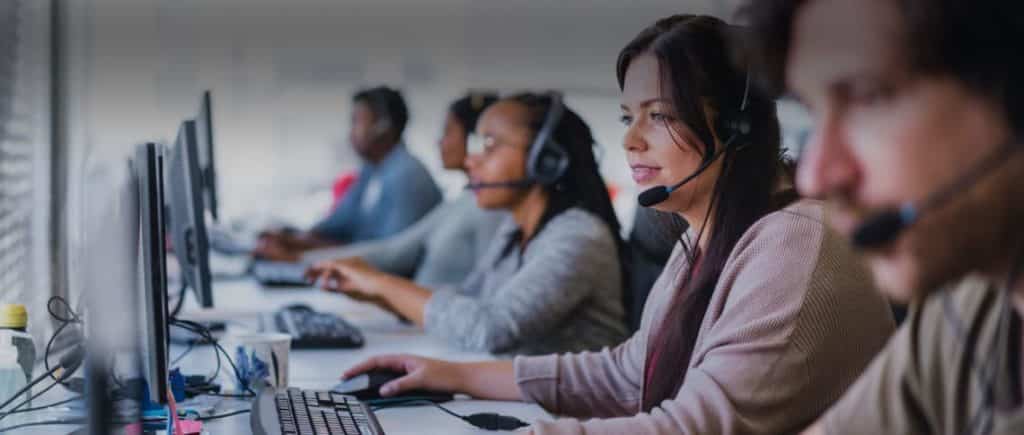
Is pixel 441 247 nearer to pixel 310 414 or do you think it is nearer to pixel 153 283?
pixel 310 414

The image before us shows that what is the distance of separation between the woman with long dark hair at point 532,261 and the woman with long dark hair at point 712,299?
0.39 m

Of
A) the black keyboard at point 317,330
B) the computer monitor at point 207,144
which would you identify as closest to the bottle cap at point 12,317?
the computer monitor at point 207,144

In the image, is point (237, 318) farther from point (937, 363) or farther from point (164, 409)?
point (937, 363)

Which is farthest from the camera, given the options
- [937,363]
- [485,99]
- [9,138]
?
[485,99]

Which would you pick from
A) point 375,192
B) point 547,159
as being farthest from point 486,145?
point 375,192

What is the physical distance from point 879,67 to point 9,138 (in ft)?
6.20

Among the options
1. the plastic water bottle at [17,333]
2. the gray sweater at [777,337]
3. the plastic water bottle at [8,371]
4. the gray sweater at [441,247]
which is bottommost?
the gray sweater at [441,247]

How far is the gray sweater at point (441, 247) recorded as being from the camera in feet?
10.5

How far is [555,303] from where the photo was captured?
2066 millimetres

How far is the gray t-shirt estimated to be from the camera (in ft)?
2.58

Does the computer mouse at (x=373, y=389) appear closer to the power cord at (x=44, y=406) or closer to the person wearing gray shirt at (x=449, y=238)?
the power cord at (x=44, y=406)

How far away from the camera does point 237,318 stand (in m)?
2.49

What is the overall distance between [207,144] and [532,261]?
→ 64 cm

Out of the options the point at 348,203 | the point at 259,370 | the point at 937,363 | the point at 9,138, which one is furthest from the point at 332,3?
the point at 937,363
